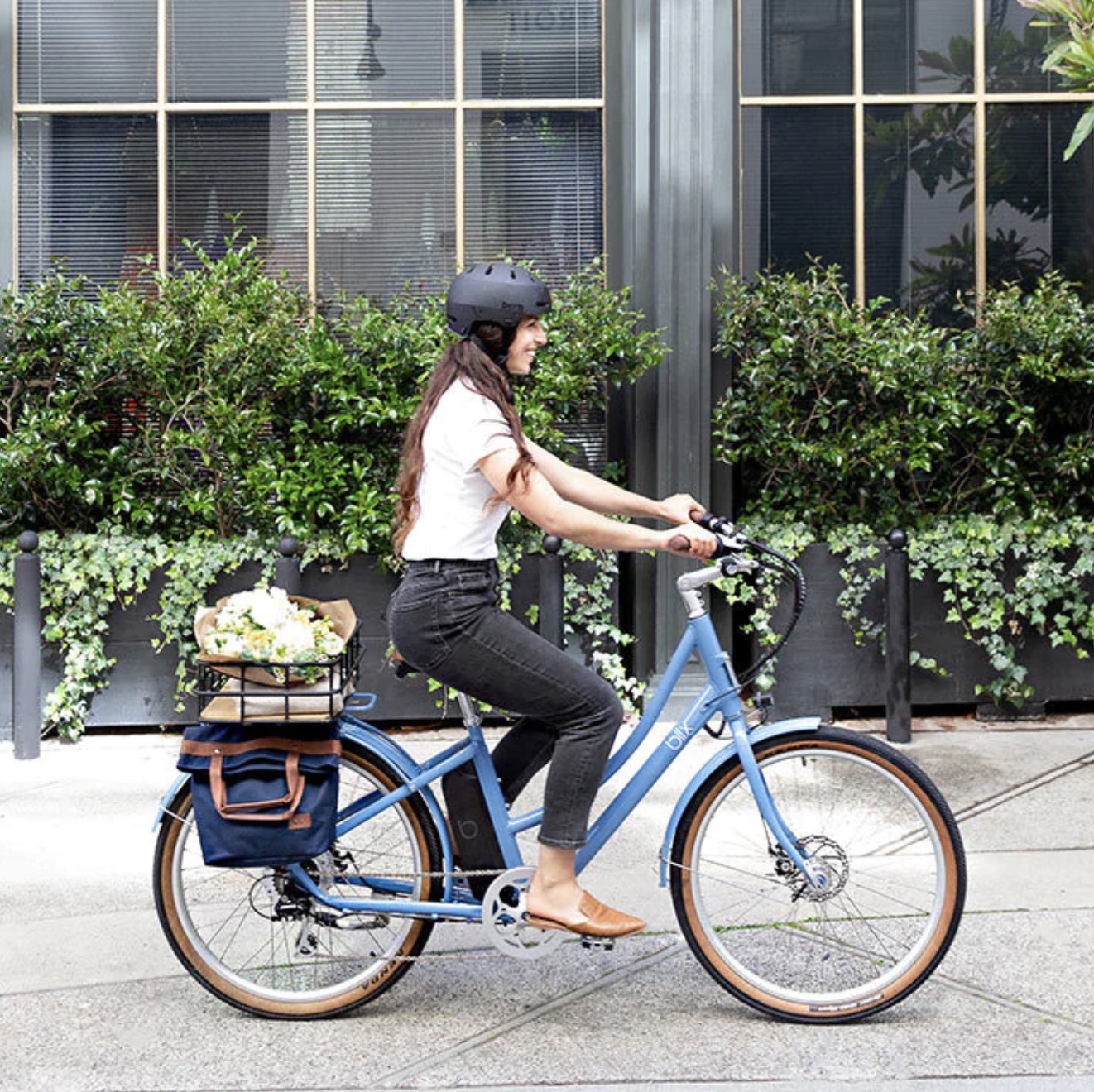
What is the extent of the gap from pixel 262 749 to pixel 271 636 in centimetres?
28

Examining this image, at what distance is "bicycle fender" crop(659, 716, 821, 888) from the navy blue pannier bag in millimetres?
835

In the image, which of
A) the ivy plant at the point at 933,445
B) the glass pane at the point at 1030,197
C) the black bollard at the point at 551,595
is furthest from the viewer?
the glass pane at the point at 1030,197

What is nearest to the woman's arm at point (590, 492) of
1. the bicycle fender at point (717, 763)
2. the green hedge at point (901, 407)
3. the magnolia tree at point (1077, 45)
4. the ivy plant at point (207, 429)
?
the bicycle fender at point (717, 763)

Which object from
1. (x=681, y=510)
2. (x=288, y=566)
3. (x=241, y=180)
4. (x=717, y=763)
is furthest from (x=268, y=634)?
(x=241, y=180)

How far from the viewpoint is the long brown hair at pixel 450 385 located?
4.04 metres

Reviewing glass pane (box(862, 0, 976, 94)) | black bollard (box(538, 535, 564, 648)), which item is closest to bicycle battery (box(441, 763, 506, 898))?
black bollard (box(538, 535, 564, 648))

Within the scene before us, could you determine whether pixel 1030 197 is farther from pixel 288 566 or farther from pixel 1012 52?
pixel 288 566

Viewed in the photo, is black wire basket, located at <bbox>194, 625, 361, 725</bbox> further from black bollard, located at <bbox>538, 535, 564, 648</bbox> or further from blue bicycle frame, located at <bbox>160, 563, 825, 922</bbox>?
black bollard, located at <bbox>538, 535, 564, 648</bbox>

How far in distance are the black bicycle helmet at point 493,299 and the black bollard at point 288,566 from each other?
347cm

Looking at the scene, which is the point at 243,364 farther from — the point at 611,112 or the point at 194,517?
the point at 611,112

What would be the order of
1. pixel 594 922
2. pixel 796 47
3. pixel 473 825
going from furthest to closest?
1. pixel 796 47
2. pixel 473 825
3. pixel 594 922

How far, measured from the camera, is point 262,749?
13.1ft

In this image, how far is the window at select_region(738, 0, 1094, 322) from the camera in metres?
8.51

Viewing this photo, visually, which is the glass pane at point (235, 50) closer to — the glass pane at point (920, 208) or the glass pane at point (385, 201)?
the glass pane at point (385, 201)
